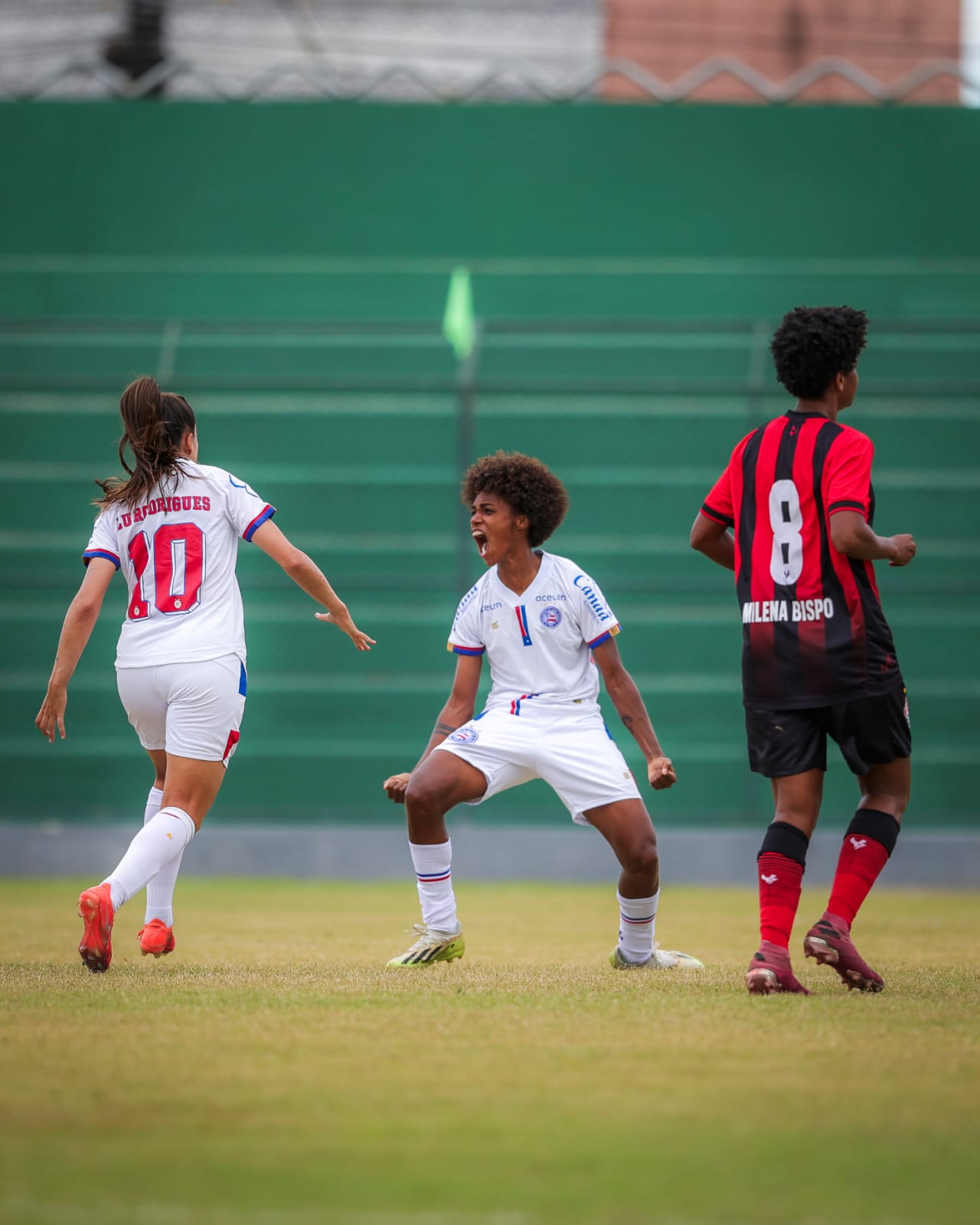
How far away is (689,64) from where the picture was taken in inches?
599

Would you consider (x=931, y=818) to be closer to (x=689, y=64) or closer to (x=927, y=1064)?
(x=927, y=1064)

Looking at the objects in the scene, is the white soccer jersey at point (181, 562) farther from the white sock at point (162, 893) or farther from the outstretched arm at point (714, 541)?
the outstretched arm at point (714, 541)

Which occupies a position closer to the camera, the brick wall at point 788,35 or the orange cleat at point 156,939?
the orange cleat at point 156,939

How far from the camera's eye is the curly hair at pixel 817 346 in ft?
14.0

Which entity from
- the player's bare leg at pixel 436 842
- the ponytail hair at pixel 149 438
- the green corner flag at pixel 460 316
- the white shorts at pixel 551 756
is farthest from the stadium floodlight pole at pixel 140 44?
the player's bare leg at pixel 436 842

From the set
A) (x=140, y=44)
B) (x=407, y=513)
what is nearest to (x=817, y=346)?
(x=407, y=513)

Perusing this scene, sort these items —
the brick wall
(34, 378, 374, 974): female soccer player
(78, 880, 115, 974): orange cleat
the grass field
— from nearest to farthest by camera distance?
1. the grass field
2. (78, 880, 115, 974): orange cleat
3. (34, 378, 374, 974): female soccer player
4. the brick wall

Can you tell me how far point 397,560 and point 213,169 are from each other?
15.1 ft

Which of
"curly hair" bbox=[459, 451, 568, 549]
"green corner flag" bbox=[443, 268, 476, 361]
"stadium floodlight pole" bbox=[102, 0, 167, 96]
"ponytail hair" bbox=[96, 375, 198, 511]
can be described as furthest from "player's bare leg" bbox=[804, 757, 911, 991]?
"stadium floodlight pole" bbox=[102, 0, 167, 96]

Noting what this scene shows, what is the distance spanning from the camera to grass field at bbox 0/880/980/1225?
2135 mm

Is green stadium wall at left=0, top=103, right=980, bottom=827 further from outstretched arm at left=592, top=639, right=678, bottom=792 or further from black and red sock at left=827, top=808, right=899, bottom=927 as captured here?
black and red sock at left=827, top=808, right=899, bottom=927

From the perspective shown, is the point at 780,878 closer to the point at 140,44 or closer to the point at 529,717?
the point at 529,717

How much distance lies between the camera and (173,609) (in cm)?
468

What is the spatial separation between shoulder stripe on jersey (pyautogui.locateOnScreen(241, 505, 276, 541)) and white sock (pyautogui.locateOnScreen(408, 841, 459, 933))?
3.80ft
